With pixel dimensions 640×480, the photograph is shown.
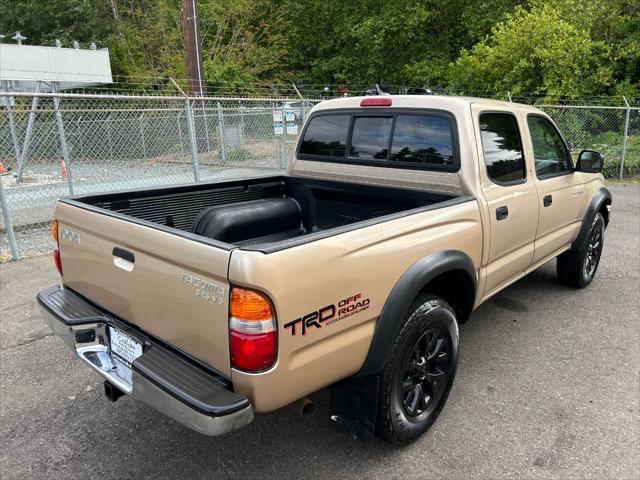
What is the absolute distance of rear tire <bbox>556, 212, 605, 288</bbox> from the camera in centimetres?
479

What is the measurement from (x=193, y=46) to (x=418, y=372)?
33.8 ft

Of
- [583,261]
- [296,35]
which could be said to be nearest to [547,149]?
[583,261]

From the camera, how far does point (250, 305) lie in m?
1.84

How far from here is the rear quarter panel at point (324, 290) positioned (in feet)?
6.12

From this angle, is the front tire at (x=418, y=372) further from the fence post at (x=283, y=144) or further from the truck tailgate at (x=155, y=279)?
the fence post at (x=283, y=144)

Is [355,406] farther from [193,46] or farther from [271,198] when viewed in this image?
[193,46]

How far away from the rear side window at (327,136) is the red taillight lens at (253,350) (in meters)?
2.29

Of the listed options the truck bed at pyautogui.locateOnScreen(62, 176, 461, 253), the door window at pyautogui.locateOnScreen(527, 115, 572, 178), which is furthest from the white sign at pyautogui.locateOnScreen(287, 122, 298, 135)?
the door window at pyautogui.locateOnScreen(527, 115, 572, 178)

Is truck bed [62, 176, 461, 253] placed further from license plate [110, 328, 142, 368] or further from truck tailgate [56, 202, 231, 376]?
license plate [110, 328, 142, 368]

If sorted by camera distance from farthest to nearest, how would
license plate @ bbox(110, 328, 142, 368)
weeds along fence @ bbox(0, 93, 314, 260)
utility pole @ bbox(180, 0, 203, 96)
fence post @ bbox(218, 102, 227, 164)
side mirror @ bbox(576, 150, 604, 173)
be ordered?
1. fence post @ bbox(218, 102, 227, 164)
2. utility pole @ bbox(180, 0, 203, 96)
3. weeds along fence @ bbox(0, 93, 314, 260)
4. side mirror @ bbox(576, 150, 604, 173)
5. license plate @ bbox(110, 328, 142, 368)

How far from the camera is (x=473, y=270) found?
2.95 meters

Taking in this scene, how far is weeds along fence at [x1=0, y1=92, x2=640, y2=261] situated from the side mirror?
5.14 meters

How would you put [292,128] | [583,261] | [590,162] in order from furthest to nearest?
[292,128] < [583,261] < [590,162]

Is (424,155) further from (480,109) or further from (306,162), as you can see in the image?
(306,162)
